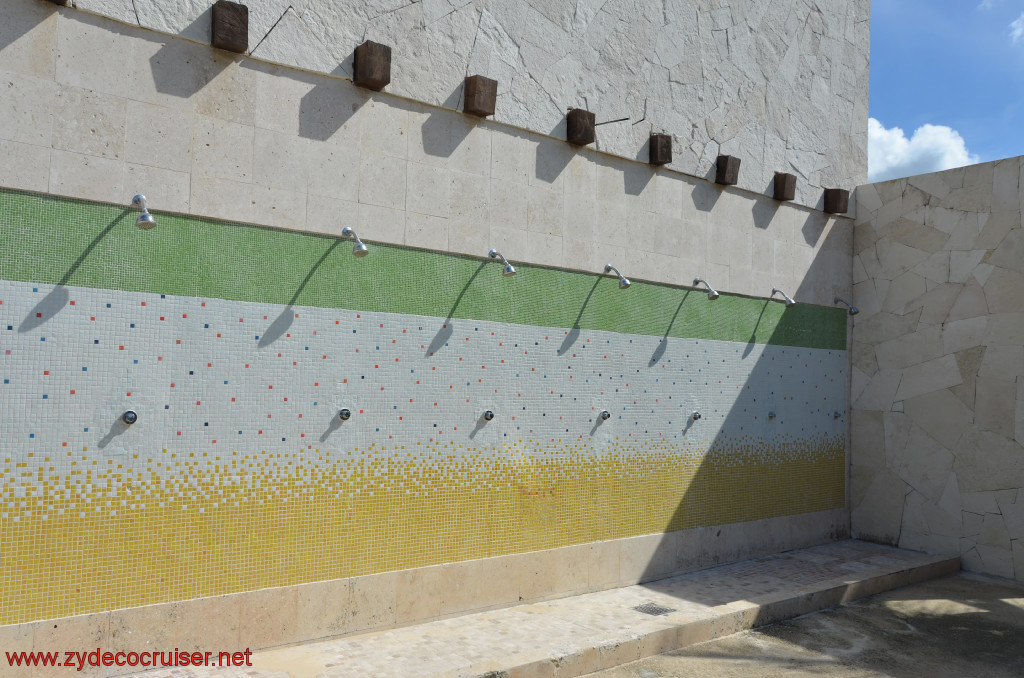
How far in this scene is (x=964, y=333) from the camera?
880 centimetres

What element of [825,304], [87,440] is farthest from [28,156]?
[825,304]

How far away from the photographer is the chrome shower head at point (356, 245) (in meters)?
Result: 5.58

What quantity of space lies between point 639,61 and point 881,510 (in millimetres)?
5810

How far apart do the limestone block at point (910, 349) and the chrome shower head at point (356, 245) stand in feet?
21.4

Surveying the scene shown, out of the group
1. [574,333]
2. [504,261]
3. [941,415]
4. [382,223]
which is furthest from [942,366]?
[382,223]

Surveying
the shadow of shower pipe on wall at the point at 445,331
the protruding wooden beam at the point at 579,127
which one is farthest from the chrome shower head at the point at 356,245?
the protruding wooden beam at the point at 579,127

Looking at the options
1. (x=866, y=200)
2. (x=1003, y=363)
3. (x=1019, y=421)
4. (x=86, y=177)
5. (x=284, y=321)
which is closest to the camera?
(x=86, y=177)

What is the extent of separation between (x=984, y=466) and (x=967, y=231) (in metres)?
2.54

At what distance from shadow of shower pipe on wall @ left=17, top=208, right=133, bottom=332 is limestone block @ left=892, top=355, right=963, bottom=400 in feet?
27.2

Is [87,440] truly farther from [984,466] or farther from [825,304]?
[984,466]

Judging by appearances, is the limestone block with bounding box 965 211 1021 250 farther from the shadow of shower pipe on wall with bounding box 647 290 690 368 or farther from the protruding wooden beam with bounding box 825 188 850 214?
the shadow of shower pipe on wall with bounding box 647 290 690 368

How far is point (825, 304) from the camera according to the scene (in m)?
9.52

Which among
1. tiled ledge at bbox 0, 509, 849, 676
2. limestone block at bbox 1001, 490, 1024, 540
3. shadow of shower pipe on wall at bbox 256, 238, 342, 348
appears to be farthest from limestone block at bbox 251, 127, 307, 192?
limestone block at bbox 1001, 490, 1024, 540

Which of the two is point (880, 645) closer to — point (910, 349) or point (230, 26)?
point (910, 349)
